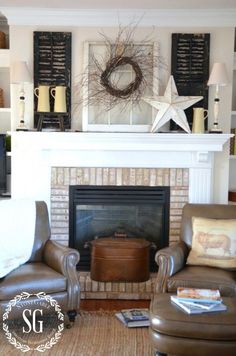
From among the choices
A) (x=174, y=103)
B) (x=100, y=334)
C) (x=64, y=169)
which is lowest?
(x=100, y=334)

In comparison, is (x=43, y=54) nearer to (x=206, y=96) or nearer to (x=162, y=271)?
(x=206, y=96)

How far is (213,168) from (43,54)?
76.6 inches

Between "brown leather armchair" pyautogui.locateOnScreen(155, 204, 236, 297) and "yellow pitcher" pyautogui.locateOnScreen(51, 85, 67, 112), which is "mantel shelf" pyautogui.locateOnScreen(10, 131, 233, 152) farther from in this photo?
"brown leather armchair" pyautogui.locateOnScreen(155, 204, 236, 297)

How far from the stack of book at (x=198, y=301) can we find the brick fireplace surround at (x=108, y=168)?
134cm

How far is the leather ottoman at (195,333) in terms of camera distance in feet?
7.65

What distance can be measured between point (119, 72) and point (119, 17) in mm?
498

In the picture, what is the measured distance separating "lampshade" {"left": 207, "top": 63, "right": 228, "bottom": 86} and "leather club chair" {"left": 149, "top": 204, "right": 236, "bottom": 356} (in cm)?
154

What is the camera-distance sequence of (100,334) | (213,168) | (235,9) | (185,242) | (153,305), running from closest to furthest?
1. (153,305)
2. (100,334)
3. (185,242)
4. (235,9)
5. (213,168)

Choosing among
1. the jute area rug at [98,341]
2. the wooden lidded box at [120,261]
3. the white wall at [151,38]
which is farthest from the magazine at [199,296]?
the white wall at [151,38]

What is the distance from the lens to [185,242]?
361cm

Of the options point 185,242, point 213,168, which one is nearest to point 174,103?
point 213,168

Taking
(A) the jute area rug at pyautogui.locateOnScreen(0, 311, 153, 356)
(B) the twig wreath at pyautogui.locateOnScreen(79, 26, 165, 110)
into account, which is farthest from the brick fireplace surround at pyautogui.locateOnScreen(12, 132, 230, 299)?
(A) the jute area rug at pyautogui.locateOnScreen(0, 311, 153, 356)

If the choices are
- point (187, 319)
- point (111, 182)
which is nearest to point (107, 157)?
point (111, 182)

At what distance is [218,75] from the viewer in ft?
12.3
